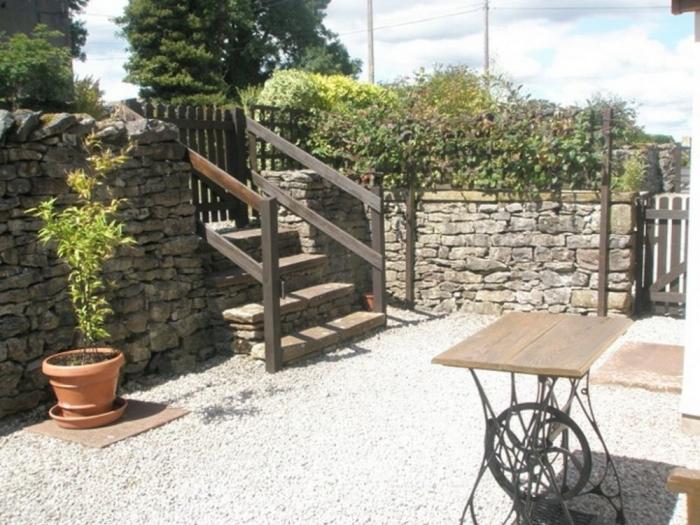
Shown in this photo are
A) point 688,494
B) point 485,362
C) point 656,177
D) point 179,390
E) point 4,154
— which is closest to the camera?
point 688,494

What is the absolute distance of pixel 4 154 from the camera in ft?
16.1

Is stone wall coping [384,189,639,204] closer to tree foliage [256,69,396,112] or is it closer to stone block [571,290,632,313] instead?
stone block [571,290,632,313]

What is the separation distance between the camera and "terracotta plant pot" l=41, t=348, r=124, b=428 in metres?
4.71

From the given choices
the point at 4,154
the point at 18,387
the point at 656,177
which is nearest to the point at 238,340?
the point at 18,387

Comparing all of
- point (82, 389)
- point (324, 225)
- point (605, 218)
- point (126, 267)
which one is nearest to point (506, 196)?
point (605, 218)

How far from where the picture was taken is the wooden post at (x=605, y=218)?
25.0 feet

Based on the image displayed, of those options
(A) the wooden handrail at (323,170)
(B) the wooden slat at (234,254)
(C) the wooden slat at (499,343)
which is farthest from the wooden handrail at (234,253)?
(C) the wooden slat at (499,343)

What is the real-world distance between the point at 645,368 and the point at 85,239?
13.6 feet

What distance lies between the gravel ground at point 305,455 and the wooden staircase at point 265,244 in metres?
0.41

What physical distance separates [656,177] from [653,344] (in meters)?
8.96

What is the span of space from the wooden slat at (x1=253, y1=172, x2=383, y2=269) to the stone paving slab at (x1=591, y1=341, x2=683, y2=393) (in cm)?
242

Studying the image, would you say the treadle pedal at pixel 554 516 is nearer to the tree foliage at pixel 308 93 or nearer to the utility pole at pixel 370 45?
the tree foliage at pixel 308 93

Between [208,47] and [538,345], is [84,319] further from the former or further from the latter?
[208,47]

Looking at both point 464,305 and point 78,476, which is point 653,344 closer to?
point 464,305
